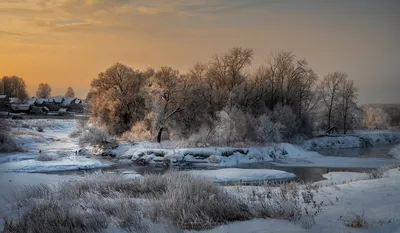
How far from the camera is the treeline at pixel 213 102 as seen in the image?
39000 millimetres

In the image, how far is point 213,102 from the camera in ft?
144

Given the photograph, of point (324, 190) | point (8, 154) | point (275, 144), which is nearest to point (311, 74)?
point (275, 144)

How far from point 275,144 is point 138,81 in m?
19.8

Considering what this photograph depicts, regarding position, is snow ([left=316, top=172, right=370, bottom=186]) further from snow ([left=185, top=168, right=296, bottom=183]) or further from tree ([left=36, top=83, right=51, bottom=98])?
tree ([left=36, top=83, right=51, bottom=98])

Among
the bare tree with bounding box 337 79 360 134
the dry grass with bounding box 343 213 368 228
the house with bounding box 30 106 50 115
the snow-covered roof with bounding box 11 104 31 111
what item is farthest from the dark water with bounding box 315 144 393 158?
the house with bounding box 30 106 50 115

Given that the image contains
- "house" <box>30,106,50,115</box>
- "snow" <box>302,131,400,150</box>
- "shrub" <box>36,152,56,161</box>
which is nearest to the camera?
"shrub" <box>36,152,56,161</box>

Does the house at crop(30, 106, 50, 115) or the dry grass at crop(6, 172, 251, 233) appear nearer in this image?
the dry grass at crop(6, 172, 251, 233)

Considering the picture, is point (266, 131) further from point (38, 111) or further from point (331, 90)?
point (38, 111)

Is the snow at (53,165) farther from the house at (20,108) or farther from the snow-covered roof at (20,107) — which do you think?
the snow-covered roof at (20,107)

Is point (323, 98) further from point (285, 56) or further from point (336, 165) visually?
point (336, 165)

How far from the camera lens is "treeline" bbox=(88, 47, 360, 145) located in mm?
39000

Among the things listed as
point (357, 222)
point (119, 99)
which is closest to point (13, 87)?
point (119, 99)

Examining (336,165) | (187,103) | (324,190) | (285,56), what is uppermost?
(285,56)

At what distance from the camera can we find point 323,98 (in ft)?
201
